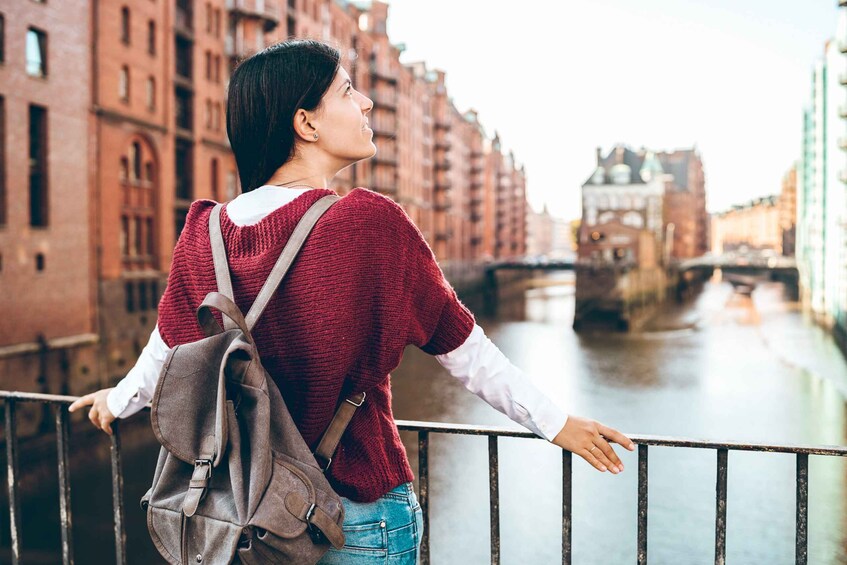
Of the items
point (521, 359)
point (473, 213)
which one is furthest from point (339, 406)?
point (473, 213)

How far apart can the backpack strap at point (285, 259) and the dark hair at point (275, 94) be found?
0.73 feet

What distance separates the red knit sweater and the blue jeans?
37 millimetres

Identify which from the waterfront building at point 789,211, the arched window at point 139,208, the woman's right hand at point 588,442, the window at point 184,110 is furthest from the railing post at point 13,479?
the waterfront building at point 789,211

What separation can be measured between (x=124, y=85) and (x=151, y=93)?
132 cm

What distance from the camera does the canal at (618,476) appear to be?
13.3 metres

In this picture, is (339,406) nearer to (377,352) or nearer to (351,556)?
(377,352)

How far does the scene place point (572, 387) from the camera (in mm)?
26219

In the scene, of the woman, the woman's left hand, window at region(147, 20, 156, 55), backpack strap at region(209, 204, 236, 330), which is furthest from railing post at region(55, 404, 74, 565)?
window at region(147, 20, 156, 55)

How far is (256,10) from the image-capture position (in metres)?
26.4

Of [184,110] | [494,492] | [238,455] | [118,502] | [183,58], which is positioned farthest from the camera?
[184,110]

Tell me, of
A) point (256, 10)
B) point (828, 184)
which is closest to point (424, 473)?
point (256, 10)

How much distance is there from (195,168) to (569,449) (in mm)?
24366

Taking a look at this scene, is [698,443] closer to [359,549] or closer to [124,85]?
[359,549]

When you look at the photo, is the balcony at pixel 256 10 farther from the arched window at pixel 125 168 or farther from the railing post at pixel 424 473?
the railing post at pixel 424 473
